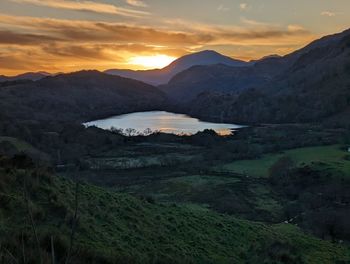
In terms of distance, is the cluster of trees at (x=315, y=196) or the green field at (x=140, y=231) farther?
the cluster of trees at (x=315, y=196)

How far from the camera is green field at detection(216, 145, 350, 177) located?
10249cm

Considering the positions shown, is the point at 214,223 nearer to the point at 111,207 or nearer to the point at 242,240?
the point at 242,240

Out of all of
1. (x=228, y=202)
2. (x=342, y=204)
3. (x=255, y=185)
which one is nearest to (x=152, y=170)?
(x=255, y=185)

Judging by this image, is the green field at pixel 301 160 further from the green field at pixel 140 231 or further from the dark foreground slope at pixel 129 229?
the dark foreground slope at pixel 129 229

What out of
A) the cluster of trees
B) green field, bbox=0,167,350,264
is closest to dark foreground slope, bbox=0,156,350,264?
green field, bbox=0,167,350,264

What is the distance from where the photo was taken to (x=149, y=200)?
93.6 ft

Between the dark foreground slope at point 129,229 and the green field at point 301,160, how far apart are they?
73.4 metres

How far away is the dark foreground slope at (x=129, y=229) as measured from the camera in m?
15.2

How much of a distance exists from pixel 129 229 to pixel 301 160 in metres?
99.2

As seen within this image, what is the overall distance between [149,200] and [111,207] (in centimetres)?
620

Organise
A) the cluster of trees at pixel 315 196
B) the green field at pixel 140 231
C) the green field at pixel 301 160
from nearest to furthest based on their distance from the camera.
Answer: the green field at pixel 140 231
the cluster of trees at pixel 315 196
the green field at pixel 301 160

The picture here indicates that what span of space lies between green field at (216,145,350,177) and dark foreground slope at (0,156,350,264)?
7335 centimetres

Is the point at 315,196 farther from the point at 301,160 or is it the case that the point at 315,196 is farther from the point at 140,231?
the point at 140,231

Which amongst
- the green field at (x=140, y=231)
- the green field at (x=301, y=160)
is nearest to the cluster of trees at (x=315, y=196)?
the green field at (x=301, y=160)
